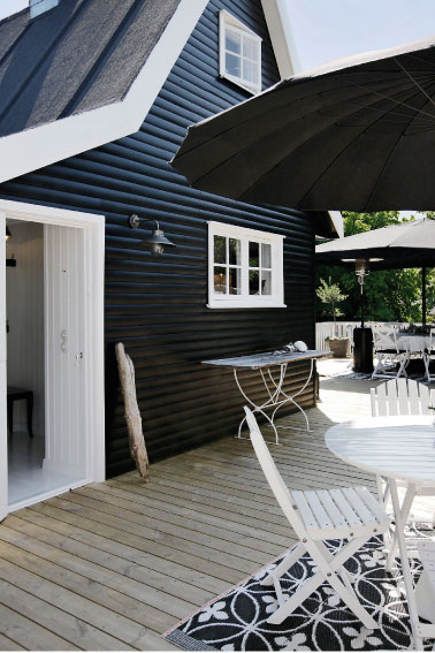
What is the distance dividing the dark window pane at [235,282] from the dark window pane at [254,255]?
512 millimetres

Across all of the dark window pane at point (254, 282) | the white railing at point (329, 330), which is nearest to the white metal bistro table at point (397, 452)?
the dark window pane at point (254, 282)

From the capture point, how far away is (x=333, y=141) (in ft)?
9.03

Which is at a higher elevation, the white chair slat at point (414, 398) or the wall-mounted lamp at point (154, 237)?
the wall-mounted lamp at point (154, 237)

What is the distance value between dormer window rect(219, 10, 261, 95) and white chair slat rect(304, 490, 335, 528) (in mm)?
5052

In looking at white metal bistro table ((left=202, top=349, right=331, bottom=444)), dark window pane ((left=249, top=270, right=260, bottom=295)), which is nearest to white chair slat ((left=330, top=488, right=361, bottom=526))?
white metal bistro table ((left=202, top=349, right=331, bottom=444))

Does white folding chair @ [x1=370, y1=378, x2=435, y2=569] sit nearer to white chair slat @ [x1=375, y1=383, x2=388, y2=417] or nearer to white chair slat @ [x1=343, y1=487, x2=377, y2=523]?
white chair slat @ [x1=375, y1=383, x2=388, y2=417]

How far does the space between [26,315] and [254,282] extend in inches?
113

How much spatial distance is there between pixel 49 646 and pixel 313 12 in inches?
364

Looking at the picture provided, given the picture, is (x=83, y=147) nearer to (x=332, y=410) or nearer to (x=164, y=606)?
(x=164, y=606)

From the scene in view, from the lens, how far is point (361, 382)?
998cm

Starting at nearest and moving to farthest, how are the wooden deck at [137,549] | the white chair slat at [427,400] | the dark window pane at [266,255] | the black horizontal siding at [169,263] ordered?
the wooden deck at [137,549]
the white chair slat at [427,400]
the black horizontal siding at [169,263]
the dark window pane at [266,255]

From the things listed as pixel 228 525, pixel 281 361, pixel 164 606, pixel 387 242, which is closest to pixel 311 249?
pixel 387 242

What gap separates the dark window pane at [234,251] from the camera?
6.48m

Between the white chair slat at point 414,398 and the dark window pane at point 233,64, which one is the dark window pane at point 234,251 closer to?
the dark window pane at point 233,64
